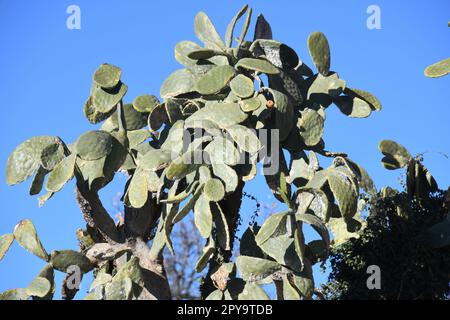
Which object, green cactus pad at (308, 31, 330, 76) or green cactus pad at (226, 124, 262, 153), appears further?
green cactus pad at (308, 31, 330, 76)

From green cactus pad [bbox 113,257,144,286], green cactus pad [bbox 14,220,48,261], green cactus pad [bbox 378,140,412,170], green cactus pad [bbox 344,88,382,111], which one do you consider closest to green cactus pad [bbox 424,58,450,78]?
green cactus pad [bbox 344,88,382,111]

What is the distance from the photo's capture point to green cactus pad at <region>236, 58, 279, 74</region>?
4.04m

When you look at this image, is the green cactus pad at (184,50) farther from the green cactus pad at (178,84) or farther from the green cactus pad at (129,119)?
the green cactus pad at (129,119)

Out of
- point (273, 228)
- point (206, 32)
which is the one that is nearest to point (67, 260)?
point (273, 228)

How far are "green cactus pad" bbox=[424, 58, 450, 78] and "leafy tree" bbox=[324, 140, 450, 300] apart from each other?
42cm

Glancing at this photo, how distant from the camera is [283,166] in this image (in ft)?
13.8

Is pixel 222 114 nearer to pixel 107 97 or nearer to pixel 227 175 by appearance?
A: pixel 227 175

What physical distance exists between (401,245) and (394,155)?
463mm

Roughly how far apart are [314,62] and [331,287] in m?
1.27

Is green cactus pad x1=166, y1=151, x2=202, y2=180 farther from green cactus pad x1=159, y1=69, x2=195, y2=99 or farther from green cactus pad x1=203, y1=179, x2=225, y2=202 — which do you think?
green cactus pad x1=159, y1=69, x2=195, y2=99

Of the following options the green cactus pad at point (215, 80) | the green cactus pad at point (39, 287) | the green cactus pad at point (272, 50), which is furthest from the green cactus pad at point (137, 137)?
the green cactus pad at point (39, 287)

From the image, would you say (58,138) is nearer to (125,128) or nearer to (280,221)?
(125,128)

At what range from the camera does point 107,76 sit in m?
4.17
